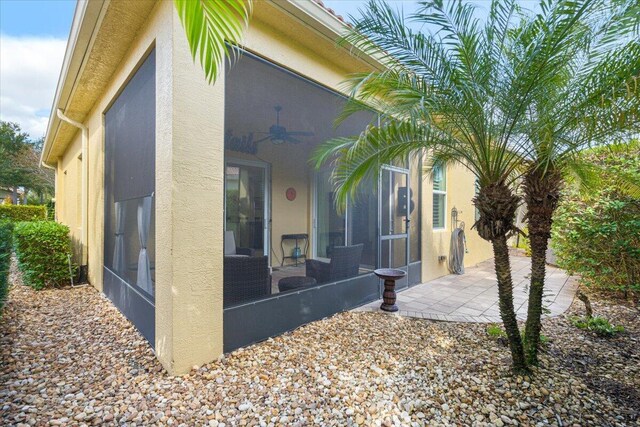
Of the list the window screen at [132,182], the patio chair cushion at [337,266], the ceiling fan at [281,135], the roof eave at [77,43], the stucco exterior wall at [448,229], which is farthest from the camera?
the stucco exterior wall at [448,229]

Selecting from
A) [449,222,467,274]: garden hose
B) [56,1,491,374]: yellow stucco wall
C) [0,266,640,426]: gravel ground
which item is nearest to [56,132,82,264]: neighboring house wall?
[0,266,640,426]: gravel ground

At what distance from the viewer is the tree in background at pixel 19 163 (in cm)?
2180

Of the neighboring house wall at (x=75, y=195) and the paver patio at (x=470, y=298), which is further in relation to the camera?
the neighboring house wall at (x=75, y=195)

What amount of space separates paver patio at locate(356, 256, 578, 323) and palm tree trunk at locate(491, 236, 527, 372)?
0.87 metres

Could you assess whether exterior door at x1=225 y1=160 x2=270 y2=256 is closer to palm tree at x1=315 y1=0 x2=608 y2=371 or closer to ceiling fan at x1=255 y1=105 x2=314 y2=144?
ceiling fan at x1=255 y1=105 x2=314 y2=144

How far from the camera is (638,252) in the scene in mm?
4762

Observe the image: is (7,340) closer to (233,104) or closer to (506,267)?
(233,104)

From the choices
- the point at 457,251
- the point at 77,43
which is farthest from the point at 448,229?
the point at 77,43

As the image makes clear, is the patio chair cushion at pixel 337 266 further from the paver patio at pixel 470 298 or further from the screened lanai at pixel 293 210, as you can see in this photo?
the paver patio at pixel 470 298

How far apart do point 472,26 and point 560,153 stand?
141cm

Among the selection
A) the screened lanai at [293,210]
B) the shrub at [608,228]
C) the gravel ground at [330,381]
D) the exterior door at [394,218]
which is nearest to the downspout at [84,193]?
the gravel ground at [330,381]

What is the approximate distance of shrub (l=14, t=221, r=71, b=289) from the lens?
18.6 ft

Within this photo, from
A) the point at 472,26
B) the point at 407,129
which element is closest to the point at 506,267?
the point at 407,129

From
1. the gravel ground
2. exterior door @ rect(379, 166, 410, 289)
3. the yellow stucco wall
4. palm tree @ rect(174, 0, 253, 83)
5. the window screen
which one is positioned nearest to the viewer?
palm tree @ rect(174, 0, 253, 83)
